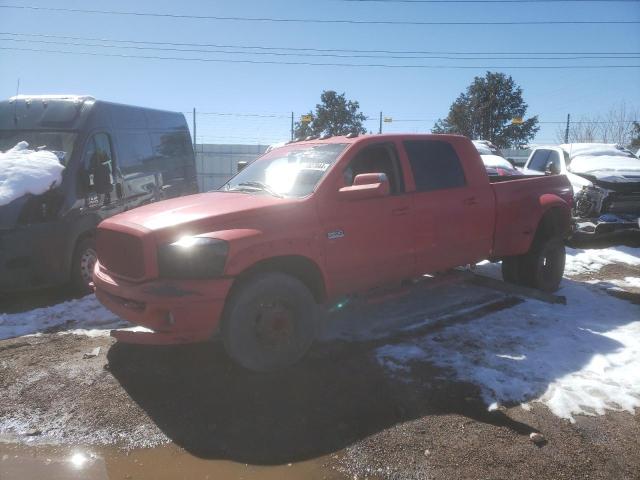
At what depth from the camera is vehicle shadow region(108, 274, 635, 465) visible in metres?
2.99

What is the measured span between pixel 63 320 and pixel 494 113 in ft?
124

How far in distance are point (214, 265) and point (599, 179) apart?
8773mm

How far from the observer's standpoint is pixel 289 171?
447 cm

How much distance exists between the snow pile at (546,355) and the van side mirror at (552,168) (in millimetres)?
5948

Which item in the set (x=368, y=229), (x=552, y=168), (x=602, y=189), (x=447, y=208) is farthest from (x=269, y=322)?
(x=552, y=168)

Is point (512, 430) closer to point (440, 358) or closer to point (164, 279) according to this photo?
point (440, 358)

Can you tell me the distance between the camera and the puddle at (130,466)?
266 cm

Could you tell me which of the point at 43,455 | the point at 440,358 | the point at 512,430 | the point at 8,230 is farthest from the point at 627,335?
the point at 8,230

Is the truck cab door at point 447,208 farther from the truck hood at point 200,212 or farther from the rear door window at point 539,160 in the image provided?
the rear door window at point 539,160

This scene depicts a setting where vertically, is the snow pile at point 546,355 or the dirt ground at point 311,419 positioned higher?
the snow pile at point 546,355

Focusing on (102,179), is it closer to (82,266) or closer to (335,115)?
(82,266)

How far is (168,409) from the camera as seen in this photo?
333 centimetres

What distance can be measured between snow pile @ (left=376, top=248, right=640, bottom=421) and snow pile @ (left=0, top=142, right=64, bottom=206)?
14.0 feet

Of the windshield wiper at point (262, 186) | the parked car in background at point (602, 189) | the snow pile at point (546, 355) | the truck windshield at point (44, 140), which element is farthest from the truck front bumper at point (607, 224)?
the truck windshield at point (44, 140)
